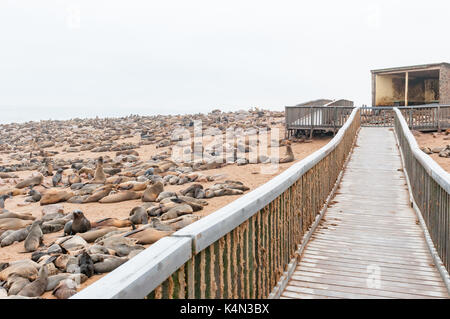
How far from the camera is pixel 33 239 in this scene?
8070 mm

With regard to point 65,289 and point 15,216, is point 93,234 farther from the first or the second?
point 15,216

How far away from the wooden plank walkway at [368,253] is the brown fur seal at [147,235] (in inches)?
107

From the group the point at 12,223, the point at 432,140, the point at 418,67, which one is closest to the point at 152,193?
the point at 12,223

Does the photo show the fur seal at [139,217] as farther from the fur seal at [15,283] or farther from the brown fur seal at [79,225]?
the fur seal at [15,283]

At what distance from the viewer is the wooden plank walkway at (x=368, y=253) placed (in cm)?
460

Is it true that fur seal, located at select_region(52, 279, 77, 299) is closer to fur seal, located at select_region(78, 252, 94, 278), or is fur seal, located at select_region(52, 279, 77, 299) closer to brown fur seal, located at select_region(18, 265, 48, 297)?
brown fur seal, located at select_region(18, 265, 48, 297)

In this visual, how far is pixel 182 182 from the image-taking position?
14.2m

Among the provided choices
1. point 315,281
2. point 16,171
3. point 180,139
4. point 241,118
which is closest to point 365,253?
point 315,281

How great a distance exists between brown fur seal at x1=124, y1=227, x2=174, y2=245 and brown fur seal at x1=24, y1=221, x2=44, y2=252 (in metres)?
1.71

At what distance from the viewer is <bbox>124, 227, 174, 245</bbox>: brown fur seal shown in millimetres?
7641

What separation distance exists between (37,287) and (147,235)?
2.23m

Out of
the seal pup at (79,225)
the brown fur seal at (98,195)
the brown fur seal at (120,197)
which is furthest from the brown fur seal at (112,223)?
the brown fur seal at (98,195)

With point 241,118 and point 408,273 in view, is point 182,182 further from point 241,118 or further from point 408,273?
point 241,118
